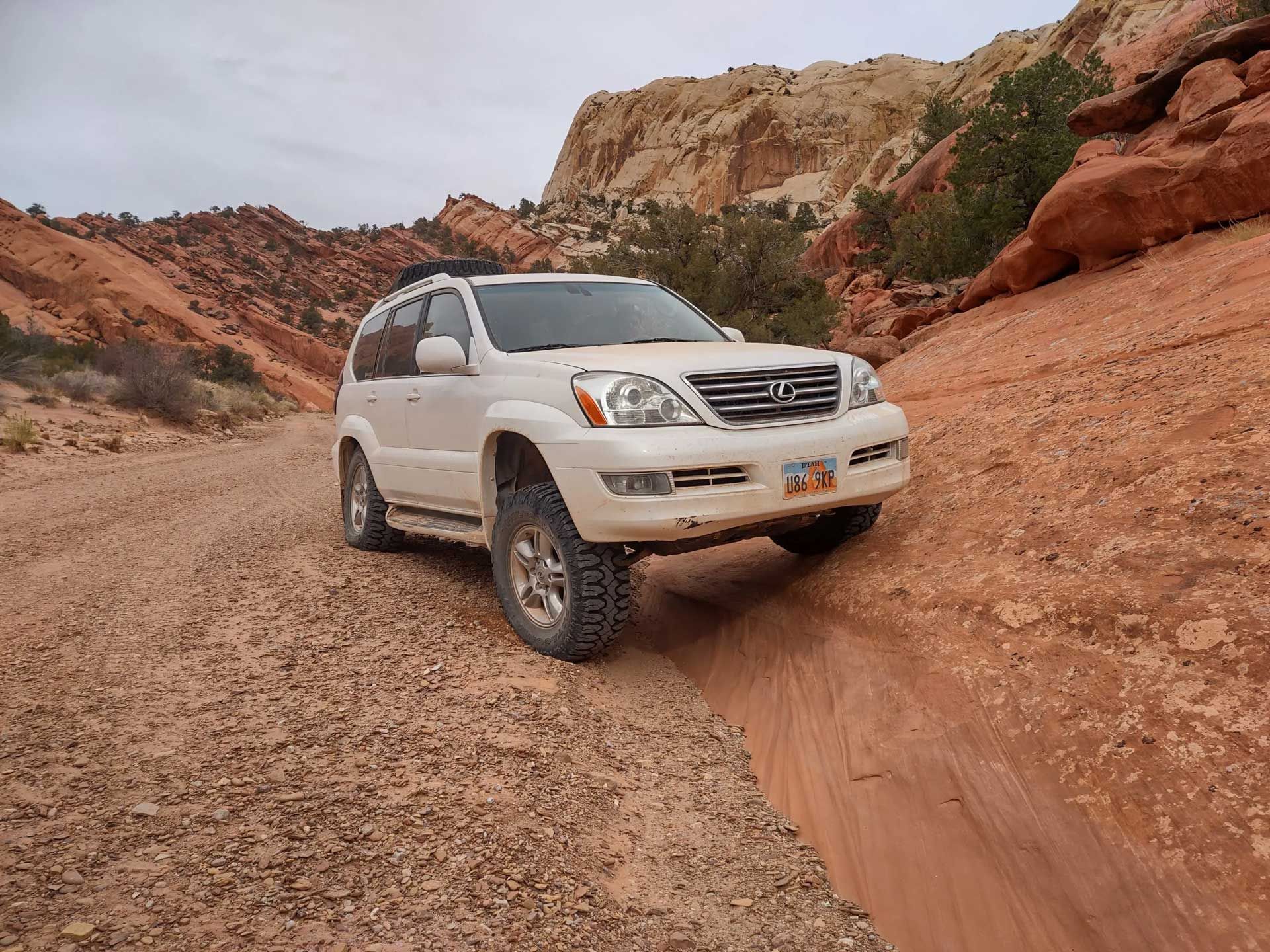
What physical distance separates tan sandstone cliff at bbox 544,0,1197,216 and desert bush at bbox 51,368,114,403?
173 ft

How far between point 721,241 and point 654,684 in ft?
61.7

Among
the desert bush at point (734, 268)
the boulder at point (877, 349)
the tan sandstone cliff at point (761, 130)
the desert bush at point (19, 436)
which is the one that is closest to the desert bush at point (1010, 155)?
the desert bush at point (734, 268)

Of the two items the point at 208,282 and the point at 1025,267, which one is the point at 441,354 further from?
the point at 208,282

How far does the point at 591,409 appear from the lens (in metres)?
3.79

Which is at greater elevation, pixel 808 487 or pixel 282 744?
pixel 808 487

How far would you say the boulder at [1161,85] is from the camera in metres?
12.1

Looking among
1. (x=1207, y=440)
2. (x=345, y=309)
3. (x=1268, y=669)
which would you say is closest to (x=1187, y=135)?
(x=1207, y=440)

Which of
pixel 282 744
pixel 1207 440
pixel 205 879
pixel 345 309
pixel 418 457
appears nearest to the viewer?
pixel 205 879

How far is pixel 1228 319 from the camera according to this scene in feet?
18.5

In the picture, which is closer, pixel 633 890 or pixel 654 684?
pixel 633 890

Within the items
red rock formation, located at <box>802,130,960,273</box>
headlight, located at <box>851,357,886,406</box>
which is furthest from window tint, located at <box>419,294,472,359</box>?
red rock formation, located at <box>802,130,960,273</box>

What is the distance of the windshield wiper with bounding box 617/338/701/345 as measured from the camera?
15.8ft

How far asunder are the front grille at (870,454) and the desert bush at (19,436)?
13450mm

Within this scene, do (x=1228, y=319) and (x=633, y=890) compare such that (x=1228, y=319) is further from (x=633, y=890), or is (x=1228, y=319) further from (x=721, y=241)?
(x=721, y=241)
